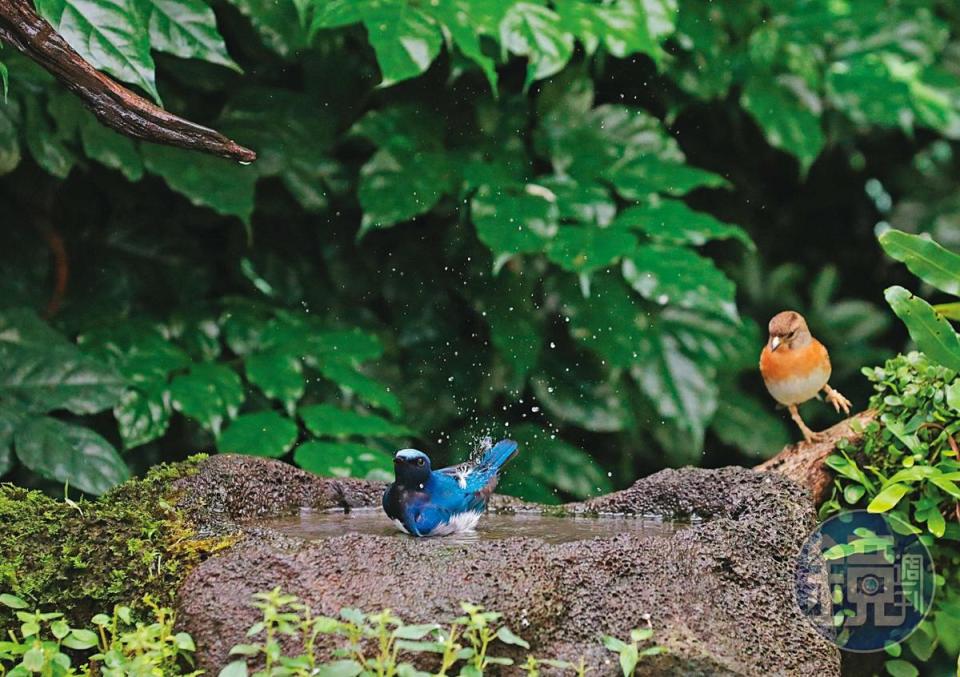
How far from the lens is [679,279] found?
3420mm

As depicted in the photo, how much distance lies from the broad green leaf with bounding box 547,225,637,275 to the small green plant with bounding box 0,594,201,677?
1.75 metres

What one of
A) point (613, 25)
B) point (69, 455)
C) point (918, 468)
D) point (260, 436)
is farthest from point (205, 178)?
point (918, 468)

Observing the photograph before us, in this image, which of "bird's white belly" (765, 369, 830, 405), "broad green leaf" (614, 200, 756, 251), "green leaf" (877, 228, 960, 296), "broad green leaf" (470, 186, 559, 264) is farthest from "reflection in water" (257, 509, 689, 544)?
"broad green leaf" (614, 200, 756, 251)

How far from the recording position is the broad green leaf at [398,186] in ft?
11.7

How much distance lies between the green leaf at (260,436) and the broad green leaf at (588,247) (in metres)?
0.96

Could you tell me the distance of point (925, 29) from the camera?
4328 mm

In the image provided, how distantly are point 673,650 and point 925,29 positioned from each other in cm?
323

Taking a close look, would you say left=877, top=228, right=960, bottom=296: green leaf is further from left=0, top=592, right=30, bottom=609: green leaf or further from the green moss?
left=0, top=592, right=30, bottom=609: green leaf

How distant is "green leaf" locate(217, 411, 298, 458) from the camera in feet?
10.8

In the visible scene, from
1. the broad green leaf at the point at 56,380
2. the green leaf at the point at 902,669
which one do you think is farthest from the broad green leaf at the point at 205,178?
the green leaf at the point at 902,669

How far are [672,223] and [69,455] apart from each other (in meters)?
1.91

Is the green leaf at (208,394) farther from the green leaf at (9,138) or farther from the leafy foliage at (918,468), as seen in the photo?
the leafy foliage at (918,468)

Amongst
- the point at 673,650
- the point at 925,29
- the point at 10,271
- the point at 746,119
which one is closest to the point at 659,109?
the point at 746,119

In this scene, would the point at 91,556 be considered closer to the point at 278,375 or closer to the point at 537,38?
the point at 278,375
